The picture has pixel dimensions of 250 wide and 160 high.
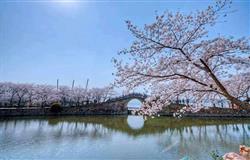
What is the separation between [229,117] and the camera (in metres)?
29.9

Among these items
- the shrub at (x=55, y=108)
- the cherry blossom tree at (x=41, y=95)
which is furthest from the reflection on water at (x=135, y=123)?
the shrub at (x=55, y=108)

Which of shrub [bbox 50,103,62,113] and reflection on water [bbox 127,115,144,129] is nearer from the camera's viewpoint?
reflection on water [bbox 127,115,144,129]

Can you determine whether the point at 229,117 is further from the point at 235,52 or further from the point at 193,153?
the point at 235,52

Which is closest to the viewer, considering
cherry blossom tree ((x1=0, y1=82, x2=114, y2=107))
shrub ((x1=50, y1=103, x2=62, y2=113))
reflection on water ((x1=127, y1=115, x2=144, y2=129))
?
reflection on water ((x1=127, y1=115, x2=144, y2=129))

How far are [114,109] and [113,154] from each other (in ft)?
81.7

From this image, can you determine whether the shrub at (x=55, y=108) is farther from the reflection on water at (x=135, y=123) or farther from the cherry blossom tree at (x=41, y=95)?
the reflection on water at (x=135, y=123)

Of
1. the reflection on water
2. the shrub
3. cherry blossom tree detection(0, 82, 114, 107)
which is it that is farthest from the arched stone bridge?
the shrub

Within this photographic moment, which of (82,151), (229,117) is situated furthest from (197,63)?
(229,117)

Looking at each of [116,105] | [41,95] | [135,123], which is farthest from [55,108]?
[116,105]

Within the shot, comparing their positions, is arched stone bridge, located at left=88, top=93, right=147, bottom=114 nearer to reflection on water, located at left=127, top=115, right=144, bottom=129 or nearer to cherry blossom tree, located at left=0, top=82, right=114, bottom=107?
cherry blossom tree, located at left=0, top=82, right=114, bottom=107

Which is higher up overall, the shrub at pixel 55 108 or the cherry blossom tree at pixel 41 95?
the cherry blossom tree at pixel 41 95

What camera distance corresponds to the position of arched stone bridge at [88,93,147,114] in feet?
105

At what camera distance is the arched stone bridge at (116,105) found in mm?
32125

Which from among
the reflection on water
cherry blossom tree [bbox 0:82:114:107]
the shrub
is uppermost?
cherry blossom tree [bbox 0:82:114:107]
